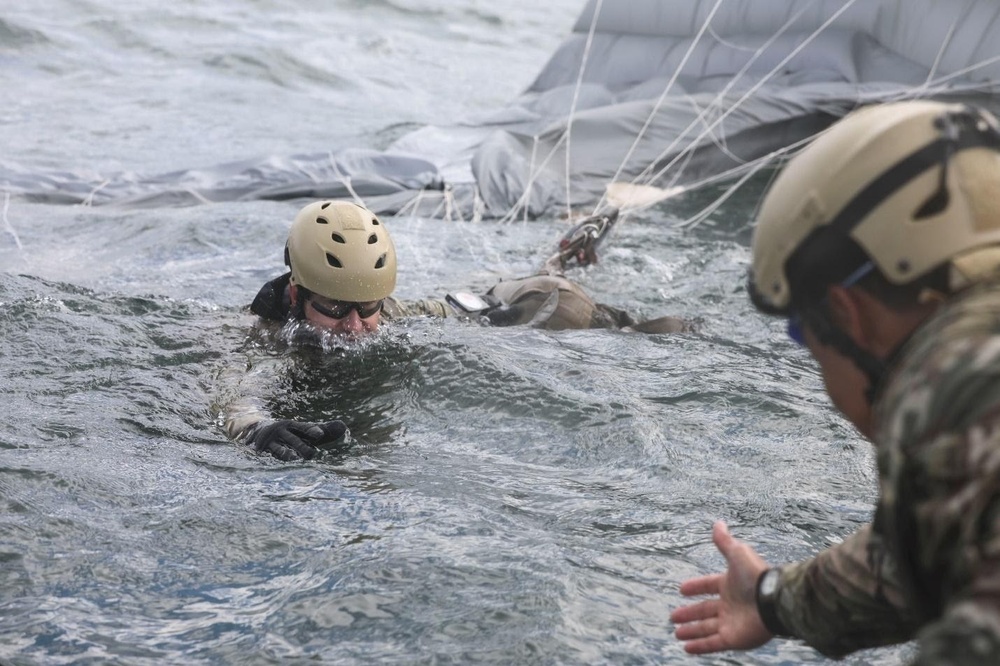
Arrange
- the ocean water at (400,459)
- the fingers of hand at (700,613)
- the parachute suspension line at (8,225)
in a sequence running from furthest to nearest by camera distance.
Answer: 1. the parachute suspension line at (8,225)
2. the ocean water at (400,459)
3. the fingers of hand at (700,613)

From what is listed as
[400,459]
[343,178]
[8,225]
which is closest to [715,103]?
[343,178]

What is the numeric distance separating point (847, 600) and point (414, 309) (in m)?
3.98

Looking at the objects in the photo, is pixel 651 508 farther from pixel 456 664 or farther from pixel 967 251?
pixel 967 251

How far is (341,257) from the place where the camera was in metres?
4.98

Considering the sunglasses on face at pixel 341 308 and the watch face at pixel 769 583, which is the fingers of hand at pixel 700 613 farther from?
the sunglasses on face at pixel 341 308

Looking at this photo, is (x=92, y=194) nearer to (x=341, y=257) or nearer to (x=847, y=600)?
(x=341, y=257)

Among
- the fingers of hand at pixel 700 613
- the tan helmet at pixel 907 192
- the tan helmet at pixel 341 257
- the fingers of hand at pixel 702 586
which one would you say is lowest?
the tan helmet at pixel 341 257

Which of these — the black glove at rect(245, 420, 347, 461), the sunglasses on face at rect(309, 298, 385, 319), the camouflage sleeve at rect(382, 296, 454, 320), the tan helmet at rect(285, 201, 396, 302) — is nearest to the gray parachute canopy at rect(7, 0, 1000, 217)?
the camouflage sleeve at rect(382, 296, 454, 320)

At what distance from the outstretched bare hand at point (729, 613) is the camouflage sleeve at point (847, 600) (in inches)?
2.7

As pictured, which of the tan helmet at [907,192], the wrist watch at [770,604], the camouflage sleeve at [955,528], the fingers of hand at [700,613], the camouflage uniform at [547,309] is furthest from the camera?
the camouflage uniform at [547,309]

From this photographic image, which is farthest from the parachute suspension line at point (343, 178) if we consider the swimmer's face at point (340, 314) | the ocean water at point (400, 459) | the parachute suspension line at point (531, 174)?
the swimmer's face at point (340, 314)

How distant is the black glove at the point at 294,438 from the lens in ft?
13.2

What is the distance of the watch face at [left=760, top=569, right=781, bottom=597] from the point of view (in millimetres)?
2234

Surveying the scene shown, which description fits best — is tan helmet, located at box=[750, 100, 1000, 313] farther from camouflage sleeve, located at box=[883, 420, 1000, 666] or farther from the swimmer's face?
the swimmer's face
